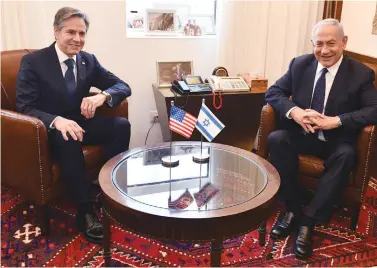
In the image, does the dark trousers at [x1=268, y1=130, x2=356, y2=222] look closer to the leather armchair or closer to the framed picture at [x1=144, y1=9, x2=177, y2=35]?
the leather armchair

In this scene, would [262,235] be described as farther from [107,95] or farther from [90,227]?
[107,95]

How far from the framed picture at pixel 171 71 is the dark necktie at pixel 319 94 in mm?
1078

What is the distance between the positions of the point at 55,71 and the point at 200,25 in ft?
4.63

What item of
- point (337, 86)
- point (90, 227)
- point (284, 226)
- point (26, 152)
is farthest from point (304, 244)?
point (26, 152)

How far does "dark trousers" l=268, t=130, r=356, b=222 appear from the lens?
216 cm

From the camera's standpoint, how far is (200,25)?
3.40 meters

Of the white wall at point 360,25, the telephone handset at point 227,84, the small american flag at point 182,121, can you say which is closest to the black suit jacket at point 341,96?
the telephone handset at point 227,84

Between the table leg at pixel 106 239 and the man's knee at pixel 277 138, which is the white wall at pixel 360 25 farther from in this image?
the table leg at pixel 106 239

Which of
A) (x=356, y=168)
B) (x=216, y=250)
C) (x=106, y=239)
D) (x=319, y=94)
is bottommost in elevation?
(x=106, y=239)

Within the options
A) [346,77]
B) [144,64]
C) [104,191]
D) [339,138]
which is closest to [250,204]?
[104,191]

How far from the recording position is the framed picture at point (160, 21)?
10.6ft

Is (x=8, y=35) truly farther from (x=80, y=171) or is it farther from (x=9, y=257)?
(x=9, y=257)

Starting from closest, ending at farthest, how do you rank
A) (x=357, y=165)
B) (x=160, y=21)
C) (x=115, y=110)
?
(x=357, y=165), (x=115, y=110), (x=160, y=21)

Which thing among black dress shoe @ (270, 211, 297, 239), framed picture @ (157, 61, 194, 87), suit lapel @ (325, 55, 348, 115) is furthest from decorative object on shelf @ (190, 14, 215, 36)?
black dress shoe @ (270, 211, 297, 239)
